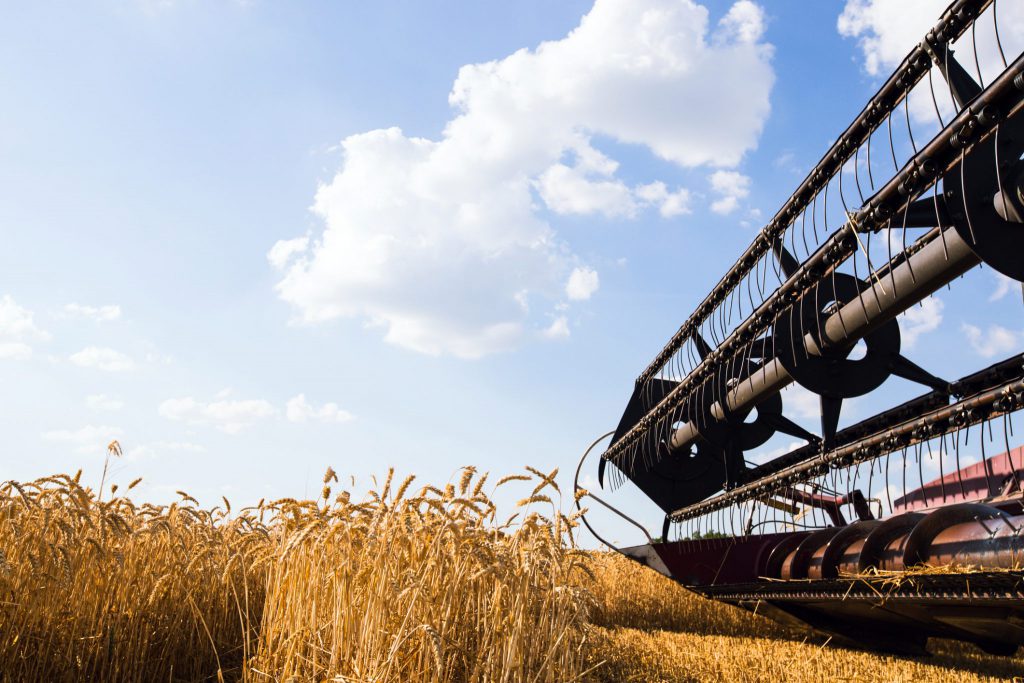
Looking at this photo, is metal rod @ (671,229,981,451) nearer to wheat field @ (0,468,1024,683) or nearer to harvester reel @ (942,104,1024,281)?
harvester reel @ (942,104,1024,281)

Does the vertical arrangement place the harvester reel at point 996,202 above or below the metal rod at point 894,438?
above

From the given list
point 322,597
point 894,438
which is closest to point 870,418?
point 894,438

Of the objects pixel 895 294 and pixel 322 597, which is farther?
pixel 895 294

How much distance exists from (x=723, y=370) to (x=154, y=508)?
4.05 meters

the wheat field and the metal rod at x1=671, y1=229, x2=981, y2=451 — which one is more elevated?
the metal rod at x1=671, y1=229, x2=981, y2=451

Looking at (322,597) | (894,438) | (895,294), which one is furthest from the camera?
(894,438)

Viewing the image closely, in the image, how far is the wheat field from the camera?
3.08 meters

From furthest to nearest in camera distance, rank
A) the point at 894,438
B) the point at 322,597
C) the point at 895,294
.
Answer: the point at 894,438
the point at 895,294
the point at 322,597

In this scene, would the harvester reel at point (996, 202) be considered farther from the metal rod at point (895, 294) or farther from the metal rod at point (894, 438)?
the metal rod at point (894, 438)

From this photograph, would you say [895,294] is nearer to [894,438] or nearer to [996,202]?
[996,202]

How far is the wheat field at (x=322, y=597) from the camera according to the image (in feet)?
10.1

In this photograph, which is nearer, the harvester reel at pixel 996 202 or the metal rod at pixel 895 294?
the harvester reel at pixel 996 202

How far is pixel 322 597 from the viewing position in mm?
3311

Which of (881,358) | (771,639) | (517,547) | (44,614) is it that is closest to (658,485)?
(771,639)
